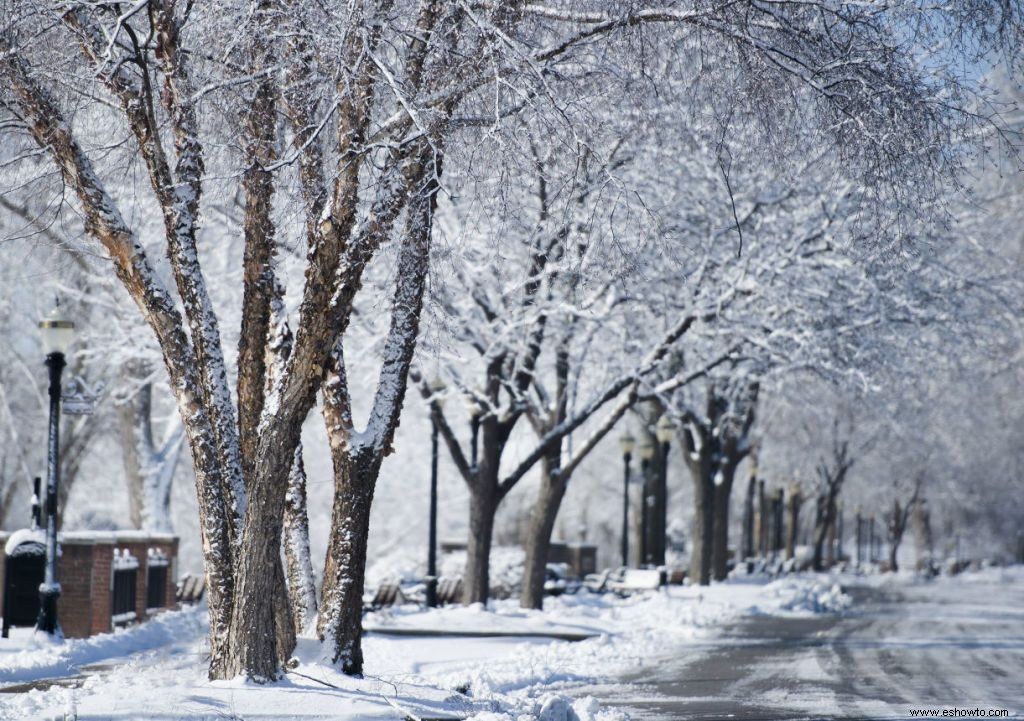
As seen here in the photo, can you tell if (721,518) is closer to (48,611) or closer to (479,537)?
(479,537)

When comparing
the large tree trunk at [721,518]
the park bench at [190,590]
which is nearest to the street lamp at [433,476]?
the park bench at [190,590]

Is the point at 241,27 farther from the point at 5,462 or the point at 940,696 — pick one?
the point at 5,462

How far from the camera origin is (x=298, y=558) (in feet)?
41.3

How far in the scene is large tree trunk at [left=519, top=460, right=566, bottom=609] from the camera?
83.1ft

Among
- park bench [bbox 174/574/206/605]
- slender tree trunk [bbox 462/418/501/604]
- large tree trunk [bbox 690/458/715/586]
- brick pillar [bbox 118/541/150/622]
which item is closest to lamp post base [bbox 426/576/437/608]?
slender tree trunk [bbox 462/418/501/604]

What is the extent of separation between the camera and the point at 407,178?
11.5m

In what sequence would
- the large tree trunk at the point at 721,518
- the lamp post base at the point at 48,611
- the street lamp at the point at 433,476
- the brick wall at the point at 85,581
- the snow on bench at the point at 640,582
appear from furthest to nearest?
the large tree trunk at the point at 721,518, the snow on bench at the point at 640,582, the street lamp at the point at 433,476, the brick wall at the point at 85,581, the lamp post base at the point at 48,611

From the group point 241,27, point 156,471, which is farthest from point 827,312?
point 156,471

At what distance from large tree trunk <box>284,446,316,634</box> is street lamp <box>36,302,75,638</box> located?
507cm

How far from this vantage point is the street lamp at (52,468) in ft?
54.6

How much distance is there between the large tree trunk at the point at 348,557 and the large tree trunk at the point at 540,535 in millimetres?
13652

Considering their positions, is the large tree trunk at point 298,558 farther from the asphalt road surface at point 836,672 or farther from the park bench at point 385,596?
the park bench at point 385,596

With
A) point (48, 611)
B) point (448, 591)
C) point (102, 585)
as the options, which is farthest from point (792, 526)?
point (48, 611)

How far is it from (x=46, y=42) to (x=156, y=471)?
21.4 meters
